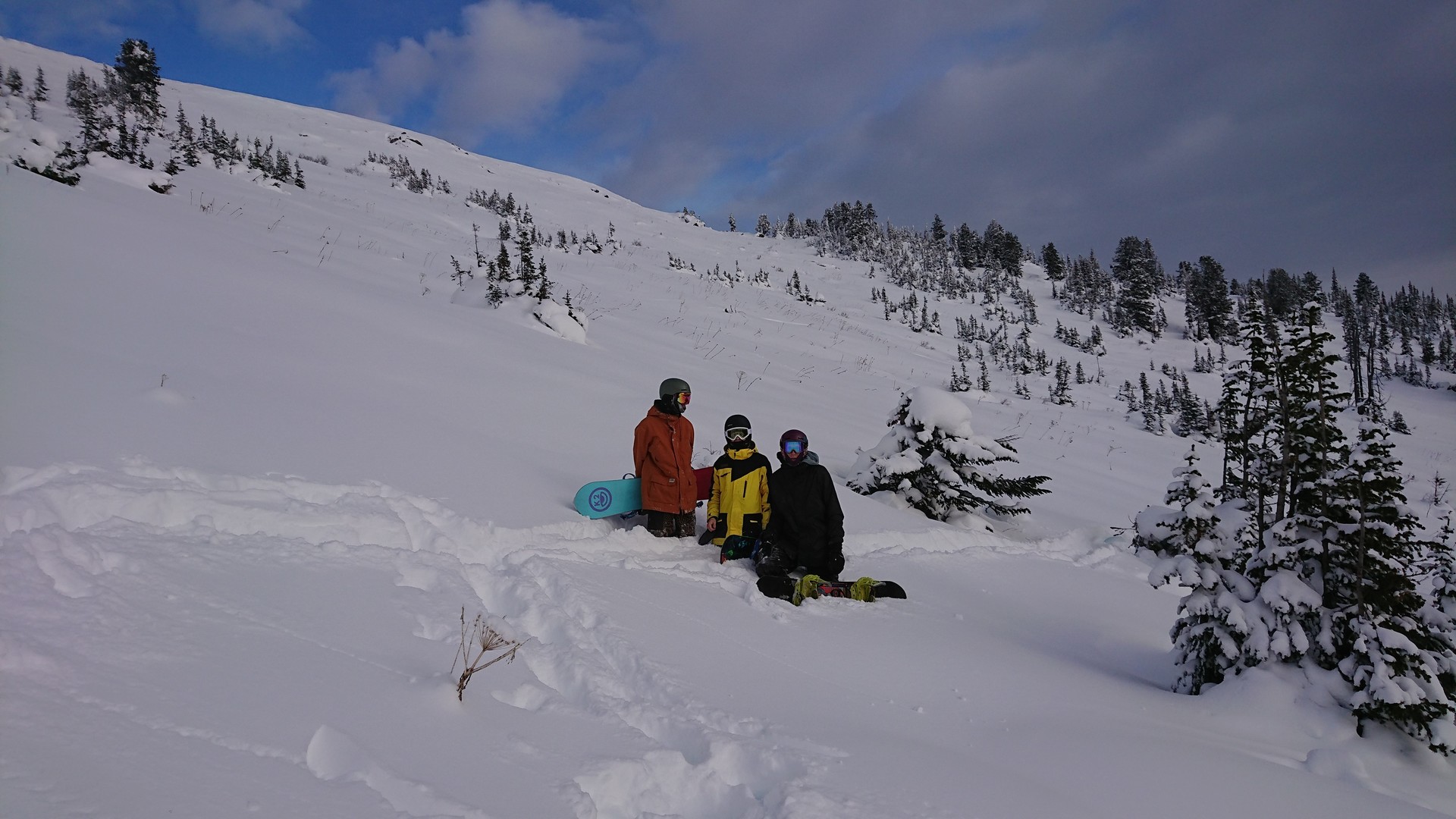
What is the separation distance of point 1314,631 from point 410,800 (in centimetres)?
484

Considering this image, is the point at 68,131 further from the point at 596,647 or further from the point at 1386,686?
the point at 1386,686

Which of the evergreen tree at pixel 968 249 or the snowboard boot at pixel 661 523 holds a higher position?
the evergreen tree at pixel 968 249

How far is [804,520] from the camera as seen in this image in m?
5.45

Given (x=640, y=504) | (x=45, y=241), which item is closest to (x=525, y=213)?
(x=45, y=241)

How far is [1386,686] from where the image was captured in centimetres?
333

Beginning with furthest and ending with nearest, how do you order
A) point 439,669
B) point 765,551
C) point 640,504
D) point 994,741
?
point 640,504
point 765,551
point 994,741
point 439,669

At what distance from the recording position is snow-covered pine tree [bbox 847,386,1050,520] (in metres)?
8.29

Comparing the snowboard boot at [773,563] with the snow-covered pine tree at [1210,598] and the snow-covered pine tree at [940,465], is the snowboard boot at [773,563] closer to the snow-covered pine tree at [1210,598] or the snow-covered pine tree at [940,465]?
the snow-covered pine tree at [1210,598]

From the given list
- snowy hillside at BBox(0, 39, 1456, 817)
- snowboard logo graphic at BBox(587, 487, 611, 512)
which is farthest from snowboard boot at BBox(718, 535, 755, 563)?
snowboard logo graphic at BBox(587, 487, 611, 512)

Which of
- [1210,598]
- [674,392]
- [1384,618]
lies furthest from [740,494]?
[1384,618]

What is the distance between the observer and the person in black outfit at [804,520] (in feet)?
17.7

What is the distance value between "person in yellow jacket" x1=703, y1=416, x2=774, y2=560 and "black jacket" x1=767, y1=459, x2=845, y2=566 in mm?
211

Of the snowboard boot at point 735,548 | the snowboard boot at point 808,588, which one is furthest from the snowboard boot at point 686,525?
the snowboard boot at point 808,588

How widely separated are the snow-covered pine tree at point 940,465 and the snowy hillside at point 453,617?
1.44ft
